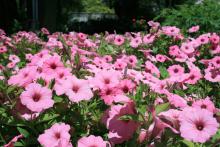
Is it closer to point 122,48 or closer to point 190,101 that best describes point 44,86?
point 190,101

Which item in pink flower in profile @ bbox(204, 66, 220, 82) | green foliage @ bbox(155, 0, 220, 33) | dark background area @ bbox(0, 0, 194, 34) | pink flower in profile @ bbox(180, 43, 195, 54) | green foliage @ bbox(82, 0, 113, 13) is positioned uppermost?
pink flower in profile @ bbox(204, 66, 220, 82)

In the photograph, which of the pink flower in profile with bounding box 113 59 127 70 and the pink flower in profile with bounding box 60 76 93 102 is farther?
the pink flower in profile with bounding box 113 59 127 70

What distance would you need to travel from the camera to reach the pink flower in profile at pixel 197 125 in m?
1.65

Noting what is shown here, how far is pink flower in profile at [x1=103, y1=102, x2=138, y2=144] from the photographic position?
5.87 feet

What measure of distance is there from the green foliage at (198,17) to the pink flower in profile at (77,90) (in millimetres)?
4214

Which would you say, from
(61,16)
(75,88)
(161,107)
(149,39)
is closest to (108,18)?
(61,16)

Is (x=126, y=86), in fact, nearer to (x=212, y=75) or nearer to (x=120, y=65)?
(x=120, y=65)

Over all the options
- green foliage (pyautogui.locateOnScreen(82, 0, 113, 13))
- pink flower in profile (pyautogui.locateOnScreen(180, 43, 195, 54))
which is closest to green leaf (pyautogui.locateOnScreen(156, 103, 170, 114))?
pink flower in profile (pyautogui.locateOnScreen(180, 43, 195, 54))

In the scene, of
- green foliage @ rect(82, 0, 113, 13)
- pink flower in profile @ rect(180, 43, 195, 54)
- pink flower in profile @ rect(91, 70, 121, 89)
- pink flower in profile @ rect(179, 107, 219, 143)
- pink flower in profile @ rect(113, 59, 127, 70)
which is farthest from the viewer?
green foliage @ rect(82, 0, 113, 13)

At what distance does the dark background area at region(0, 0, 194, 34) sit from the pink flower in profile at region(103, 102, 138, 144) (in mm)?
11095

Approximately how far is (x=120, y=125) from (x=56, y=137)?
10.3 inches

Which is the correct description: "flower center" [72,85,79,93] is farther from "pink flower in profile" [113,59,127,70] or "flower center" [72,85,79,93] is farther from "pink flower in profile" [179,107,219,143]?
"pink flower in profile" [113,59,127,70]

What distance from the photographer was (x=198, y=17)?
6461mm

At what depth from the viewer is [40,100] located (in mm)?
1926
